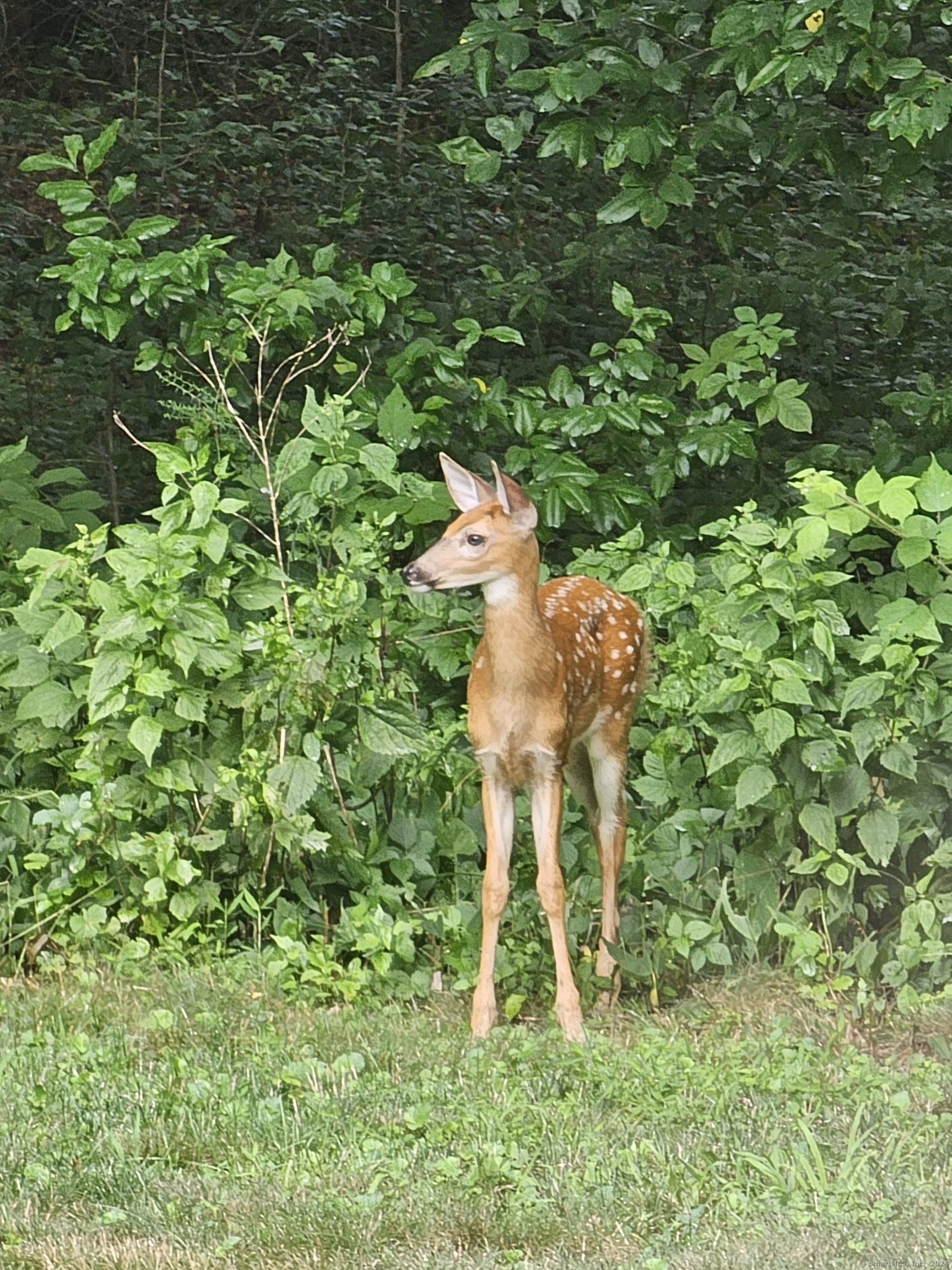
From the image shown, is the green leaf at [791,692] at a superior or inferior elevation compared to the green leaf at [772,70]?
inferior

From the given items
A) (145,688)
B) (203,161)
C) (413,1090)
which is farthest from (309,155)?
(413,1090)

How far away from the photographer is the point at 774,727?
17.6ft

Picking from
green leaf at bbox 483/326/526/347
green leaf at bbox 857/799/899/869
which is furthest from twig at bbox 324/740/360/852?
green leaf at bbox 483/326/526/347

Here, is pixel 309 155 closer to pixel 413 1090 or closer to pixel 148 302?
pixel 148 302

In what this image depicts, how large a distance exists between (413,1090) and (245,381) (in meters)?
3.36

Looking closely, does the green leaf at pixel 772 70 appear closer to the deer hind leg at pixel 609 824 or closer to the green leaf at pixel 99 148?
the deer hind leg at pixel 609 824

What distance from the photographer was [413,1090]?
467cm

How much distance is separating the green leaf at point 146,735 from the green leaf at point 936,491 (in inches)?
94.9

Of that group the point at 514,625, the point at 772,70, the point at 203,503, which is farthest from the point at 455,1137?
the point at 772,70

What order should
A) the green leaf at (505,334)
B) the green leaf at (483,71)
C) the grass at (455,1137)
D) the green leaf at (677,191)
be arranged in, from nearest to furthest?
the grass at (455,1137) < the green leaf at (483,71) < the green leaf at (677,191) < the green leaf at (505,334)

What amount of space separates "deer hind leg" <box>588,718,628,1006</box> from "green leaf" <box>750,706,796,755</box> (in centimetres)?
48

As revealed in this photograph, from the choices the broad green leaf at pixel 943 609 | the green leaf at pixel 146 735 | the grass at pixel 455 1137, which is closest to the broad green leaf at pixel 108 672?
the green leaf at pixel 146 735

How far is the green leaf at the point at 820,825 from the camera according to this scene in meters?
5.41

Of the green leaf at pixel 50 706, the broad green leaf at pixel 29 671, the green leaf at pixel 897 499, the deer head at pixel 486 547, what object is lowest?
the green leaf at pixel 50 706
